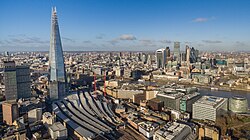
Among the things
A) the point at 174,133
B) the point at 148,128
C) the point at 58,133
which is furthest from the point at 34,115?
the point at 174,133

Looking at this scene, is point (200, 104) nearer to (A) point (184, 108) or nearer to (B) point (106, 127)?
(A) point (184, 108)

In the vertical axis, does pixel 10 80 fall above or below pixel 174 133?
above

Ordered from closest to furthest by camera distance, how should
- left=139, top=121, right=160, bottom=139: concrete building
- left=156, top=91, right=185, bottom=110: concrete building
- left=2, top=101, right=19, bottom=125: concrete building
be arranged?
left=139, top=121, right=160, bottom=139: concrete building → left=2, top=101, right=19, bottom=125: concrete building → left=156, top=91, right=185, bottom=110: concrete building

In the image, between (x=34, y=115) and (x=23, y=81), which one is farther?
(x=23, y=81)

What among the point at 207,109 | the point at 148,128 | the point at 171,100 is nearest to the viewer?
the point at 148,128

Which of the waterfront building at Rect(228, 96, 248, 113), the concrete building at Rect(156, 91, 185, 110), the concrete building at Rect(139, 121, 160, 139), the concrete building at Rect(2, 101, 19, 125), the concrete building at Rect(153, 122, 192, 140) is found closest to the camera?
the concrete building at Rect(153, 122, 192, 140)

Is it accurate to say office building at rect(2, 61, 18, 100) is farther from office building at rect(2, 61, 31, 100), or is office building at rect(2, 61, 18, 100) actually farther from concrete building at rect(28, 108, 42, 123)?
concrete building at rect(28, 108, 42, 123)

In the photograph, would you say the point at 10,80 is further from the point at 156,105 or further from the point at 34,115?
the point at 156,105

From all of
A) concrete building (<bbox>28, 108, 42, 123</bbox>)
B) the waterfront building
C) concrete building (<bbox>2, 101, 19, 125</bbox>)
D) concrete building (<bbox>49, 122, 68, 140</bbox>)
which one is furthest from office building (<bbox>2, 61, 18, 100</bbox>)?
the waterfront building
